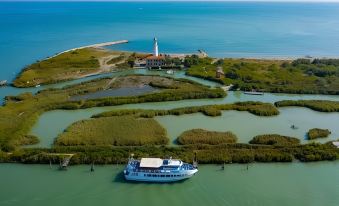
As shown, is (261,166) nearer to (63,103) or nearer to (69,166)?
(69,166)

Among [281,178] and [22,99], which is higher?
[22,99]

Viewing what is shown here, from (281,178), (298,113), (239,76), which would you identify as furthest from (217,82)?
(281,178)


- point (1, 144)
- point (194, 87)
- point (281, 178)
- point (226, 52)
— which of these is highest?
point (226, 52)

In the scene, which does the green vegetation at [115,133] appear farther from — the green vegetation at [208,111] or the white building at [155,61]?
the white building at [155,61]

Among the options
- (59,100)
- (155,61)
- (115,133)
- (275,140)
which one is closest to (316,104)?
(275,140)

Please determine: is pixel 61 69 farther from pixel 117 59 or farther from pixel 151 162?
pixel 151 162

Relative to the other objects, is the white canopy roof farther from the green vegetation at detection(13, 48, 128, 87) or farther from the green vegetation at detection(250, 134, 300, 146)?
the green vegetation at detection(13, 48, 128, 87)
